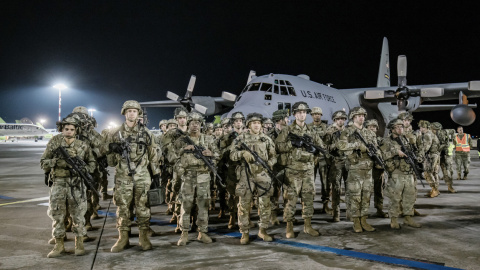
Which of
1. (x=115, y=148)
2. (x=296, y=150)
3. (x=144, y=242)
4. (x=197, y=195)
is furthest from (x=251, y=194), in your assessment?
(x=115, y=148)

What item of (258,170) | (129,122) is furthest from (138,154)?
(258,170)

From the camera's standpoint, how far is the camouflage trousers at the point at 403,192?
588cm

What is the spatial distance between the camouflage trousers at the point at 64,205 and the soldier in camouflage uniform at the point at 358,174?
4.13m

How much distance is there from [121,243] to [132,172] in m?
1.02

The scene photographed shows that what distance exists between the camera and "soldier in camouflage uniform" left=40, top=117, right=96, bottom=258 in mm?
4402

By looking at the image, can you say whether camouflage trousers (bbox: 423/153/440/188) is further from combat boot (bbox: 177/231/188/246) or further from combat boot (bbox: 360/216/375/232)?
combat boot (bbox: 177/231/188/246)

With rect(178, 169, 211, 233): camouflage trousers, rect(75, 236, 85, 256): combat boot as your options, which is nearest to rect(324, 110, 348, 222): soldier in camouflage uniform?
rect(178, 169, 211, 233): camouflage trousers

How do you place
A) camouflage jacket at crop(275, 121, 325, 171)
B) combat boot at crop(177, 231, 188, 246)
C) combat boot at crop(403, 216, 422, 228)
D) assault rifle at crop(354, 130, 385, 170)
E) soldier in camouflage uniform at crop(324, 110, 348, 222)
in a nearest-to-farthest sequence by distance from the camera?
combat boot at crop(177, 231, 188, 246) < camouflage jacket at crop(275, 121, 325, 171) < assault rifle at crop(354, 130, 385, 170) < combat boot at crop(403, 216, 422, 228) < soldier in camouflage uniform at crop(324, 110, 348, 222)

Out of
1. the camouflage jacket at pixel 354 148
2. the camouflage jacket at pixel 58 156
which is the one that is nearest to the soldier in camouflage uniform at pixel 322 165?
the camouflage jacket at pixel 354 148

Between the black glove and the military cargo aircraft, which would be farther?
the military cargo aircraft

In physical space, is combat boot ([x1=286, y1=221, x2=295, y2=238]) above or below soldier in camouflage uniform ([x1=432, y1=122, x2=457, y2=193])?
below

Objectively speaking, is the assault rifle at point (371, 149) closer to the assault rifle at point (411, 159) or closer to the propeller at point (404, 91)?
the assault rifle at point (411, 159)

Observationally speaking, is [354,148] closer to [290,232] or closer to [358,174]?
[358,174]

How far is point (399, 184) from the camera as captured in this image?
594 centimetres
